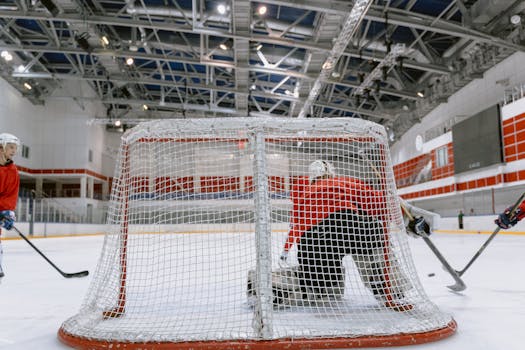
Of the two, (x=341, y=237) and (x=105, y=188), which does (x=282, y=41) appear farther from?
(x=105, y=188)

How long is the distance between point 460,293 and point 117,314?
238cm

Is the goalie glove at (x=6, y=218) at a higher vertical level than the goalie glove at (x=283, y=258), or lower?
higher

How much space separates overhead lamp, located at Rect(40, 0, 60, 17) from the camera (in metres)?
11.5

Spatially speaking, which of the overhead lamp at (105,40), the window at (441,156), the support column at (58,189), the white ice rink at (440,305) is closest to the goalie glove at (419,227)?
the white ice rink at (440,305)

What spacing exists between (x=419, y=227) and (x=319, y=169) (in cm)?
68

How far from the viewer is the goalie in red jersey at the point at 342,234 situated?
7.97 feet

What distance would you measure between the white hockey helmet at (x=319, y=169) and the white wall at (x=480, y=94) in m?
14.7

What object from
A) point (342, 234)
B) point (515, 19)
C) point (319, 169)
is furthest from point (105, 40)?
point (342, 234)

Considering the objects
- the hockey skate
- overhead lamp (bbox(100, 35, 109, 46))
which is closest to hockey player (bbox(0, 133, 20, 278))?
the hockey skate

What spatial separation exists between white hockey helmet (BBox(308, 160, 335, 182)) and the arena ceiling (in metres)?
8.46

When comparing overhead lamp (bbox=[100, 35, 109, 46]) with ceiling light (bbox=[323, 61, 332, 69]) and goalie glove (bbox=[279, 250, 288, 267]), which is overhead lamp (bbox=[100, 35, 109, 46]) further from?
goalie glove (bbox=[279, 250, 288, 267])

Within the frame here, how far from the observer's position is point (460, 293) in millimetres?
3133

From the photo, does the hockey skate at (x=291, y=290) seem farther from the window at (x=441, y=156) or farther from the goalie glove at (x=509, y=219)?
the window at (x=441, y=156)

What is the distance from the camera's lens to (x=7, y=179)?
3623 mm
